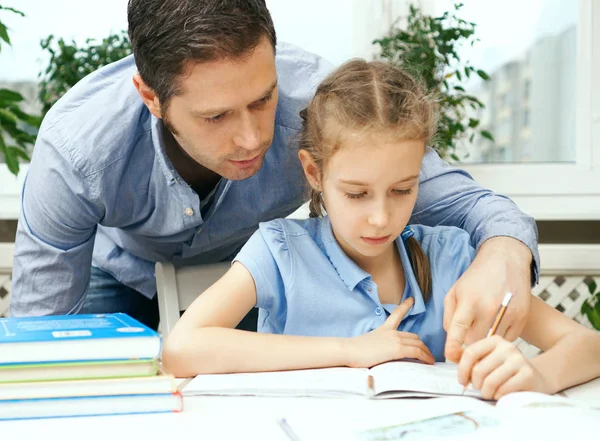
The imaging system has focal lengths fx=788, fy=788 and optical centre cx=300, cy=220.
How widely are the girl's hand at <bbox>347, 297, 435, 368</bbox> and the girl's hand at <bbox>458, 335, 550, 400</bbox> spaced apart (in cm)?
18

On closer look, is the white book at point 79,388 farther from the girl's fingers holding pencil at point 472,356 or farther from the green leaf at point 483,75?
the green leaf at point 483,75

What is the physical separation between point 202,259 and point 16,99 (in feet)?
2.26

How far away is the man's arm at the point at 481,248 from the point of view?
106 centimetres

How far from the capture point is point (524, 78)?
115 inches

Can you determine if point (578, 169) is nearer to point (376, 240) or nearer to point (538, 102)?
point (538, 102)

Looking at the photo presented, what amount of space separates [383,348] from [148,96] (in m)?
0.63

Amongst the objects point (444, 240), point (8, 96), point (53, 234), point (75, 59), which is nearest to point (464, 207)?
point (444, 240)

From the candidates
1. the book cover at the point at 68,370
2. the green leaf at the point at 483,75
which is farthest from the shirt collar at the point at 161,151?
the green leaf at the point at 483,75

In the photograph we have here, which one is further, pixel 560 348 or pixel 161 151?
pixel 161 151

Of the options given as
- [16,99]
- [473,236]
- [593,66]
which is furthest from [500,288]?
[593,66]

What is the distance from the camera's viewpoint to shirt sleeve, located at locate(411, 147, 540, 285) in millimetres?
1304

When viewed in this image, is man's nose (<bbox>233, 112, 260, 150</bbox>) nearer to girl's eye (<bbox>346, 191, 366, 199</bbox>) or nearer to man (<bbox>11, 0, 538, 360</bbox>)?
man (<bbox>11, 0, 538, 360</bbox>)

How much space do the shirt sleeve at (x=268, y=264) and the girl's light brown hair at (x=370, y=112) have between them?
0.14 metres

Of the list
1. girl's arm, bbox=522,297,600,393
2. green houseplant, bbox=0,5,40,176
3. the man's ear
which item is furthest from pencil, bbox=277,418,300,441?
green houseplant, bbox=0,5,40,176
